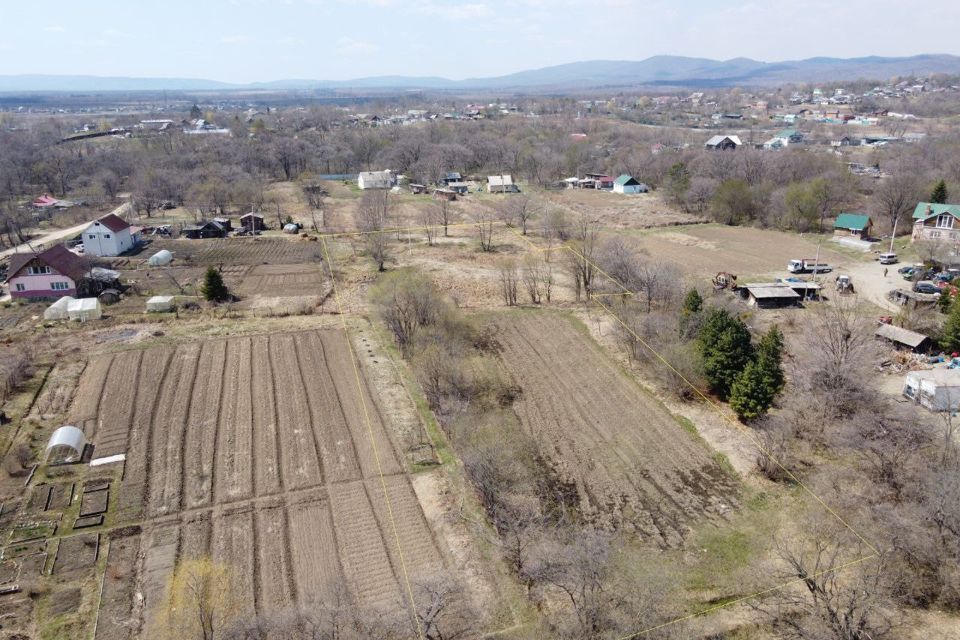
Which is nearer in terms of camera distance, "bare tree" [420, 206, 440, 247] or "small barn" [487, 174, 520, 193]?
"bare tree" [420, 206, 440, 247]

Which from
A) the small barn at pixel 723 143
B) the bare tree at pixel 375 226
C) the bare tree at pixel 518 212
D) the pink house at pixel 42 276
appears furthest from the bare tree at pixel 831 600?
the small barn at pixel 723 143

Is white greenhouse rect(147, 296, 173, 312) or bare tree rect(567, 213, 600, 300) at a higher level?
bare tree rect(567, 213, 600, 300)

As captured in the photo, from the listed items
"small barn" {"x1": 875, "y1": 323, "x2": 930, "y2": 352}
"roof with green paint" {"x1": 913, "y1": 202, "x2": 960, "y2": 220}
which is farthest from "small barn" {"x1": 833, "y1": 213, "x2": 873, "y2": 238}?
"small barn" {"x1": 875, "y1": 323, "x2": 930, "y2": 352}

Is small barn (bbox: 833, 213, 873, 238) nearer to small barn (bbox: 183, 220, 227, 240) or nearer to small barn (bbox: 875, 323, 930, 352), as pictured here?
small barn (bbox: 875, 323, 930, 352)

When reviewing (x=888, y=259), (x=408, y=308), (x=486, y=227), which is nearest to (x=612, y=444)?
(x=408, y=308)

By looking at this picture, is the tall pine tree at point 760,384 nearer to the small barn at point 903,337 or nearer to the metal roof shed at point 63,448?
the small barn at point 903,337

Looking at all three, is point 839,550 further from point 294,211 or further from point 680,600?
point 294,211

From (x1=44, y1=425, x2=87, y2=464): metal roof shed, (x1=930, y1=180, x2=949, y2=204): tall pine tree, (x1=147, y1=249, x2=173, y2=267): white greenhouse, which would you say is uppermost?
(x1=930, y1=180, x2=949, y2=204): tall pine tree
